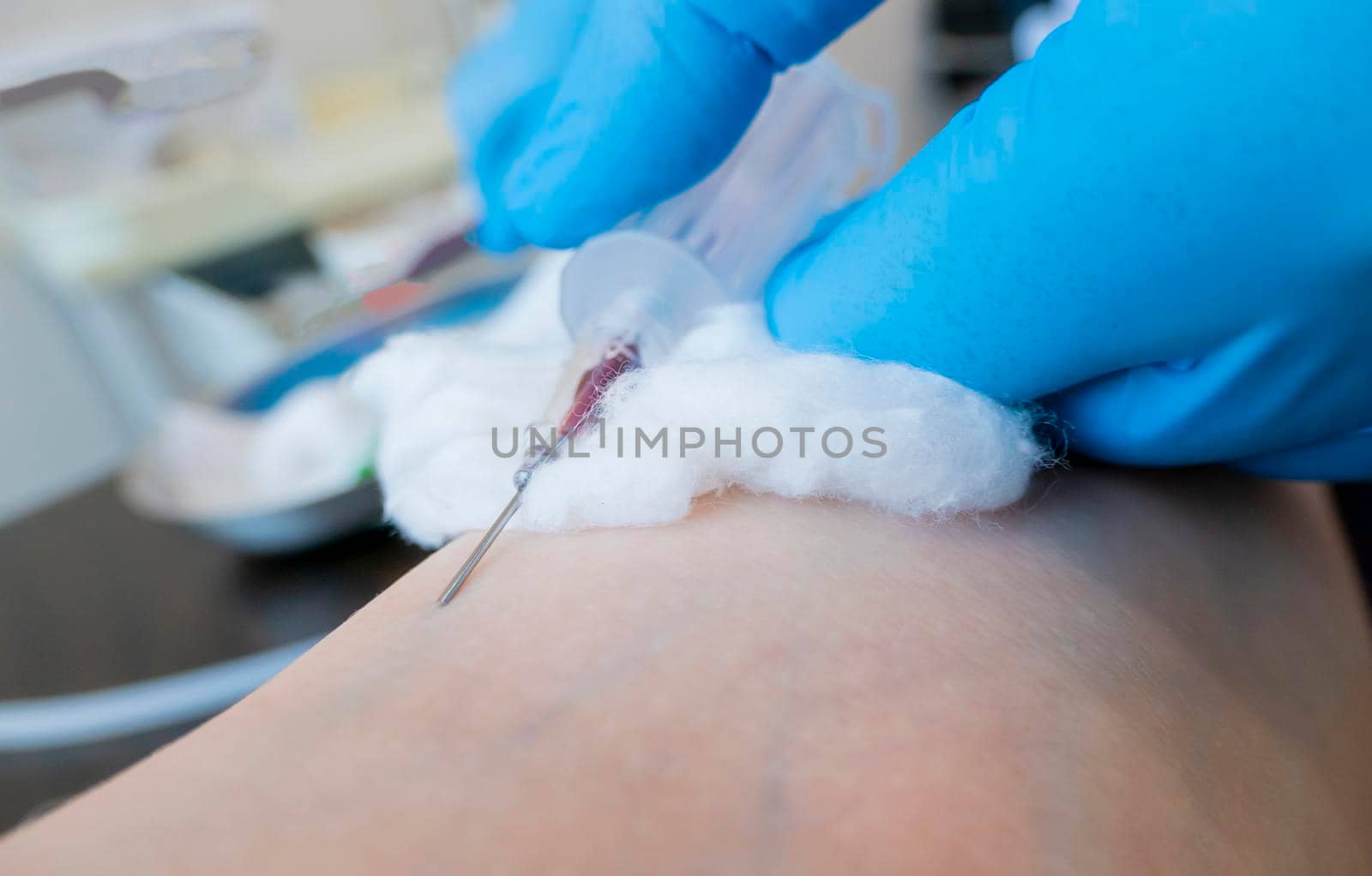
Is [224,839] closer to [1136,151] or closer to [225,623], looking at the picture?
[1136,151]

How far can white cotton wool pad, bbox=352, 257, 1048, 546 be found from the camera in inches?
16.2

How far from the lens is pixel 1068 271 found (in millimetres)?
387

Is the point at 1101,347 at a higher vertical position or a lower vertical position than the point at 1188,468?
higher

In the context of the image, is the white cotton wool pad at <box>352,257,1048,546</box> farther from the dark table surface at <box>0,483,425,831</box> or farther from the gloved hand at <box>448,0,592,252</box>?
the dark table surface at <box>0,483,425,831</box>

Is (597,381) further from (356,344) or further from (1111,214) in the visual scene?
(356,344)

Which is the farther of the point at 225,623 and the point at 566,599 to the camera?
the point at 225,623

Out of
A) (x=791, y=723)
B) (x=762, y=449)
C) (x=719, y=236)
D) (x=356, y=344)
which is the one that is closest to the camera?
(x=791, y=723)

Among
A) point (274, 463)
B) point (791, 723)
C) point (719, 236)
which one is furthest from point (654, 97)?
point (274, 463)

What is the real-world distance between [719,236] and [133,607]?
0.78 meters

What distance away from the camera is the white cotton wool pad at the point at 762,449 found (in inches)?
16.2

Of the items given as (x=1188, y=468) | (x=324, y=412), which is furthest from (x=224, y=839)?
(x=324, y=412)

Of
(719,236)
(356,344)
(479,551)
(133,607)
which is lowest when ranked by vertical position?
(133,607)

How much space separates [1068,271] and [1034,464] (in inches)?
4.6

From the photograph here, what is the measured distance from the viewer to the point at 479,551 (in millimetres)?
415
